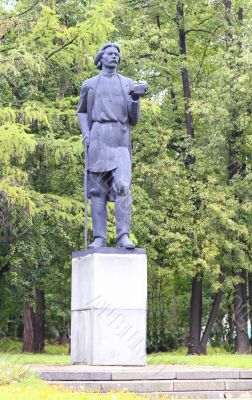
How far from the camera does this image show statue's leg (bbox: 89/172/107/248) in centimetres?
1292

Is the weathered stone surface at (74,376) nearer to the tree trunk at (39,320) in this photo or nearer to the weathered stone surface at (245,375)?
the weathered stone surface at (245,375)

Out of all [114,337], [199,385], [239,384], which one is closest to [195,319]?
[114,337]

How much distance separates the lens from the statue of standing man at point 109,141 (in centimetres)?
1270

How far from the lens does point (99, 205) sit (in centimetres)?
1299

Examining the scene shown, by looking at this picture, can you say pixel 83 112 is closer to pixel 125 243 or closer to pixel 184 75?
pixel 125 243

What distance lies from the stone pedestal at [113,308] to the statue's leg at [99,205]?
0.49 metres

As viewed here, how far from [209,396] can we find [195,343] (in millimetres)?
18606

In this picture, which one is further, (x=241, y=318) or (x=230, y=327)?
(x=230, y=327)

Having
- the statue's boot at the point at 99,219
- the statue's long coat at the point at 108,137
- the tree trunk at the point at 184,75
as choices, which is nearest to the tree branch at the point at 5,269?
the tree trunk at the point at 184,75

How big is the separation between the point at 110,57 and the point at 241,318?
1697cm

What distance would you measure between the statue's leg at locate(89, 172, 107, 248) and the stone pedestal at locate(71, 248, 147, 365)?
0.49 metres

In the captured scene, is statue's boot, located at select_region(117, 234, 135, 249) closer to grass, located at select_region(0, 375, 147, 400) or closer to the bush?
the bush

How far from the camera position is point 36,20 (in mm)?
25203

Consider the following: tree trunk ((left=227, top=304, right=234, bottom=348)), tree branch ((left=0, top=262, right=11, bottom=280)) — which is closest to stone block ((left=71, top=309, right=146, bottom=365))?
tree branch ((left=0, top=262, right=11, bottom=280))
